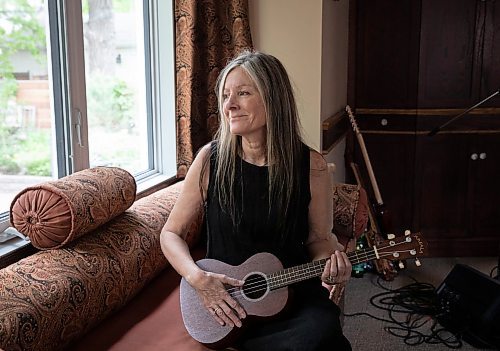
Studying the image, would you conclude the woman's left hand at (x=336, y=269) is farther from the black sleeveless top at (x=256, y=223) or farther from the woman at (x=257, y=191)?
the black sleeveless top at (x=256, y=223)

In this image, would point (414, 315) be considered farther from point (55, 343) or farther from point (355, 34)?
point (55, 343)

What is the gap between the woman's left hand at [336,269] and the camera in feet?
5.31

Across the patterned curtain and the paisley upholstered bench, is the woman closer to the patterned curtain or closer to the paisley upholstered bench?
the paisley upholstered bench

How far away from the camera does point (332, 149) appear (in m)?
3.25

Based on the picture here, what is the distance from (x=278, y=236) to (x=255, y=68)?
1.59ft

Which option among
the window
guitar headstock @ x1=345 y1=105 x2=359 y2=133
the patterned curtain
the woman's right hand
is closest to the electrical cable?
guitar headstock @ x1=345 y1=105 x2=359 y2=133

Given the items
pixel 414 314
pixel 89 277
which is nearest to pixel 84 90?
pixel 89 277

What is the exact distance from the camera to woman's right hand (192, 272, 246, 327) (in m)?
1.60

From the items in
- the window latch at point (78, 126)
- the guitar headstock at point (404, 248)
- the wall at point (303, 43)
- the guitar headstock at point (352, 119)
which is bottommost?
the guitar headstock at point (404, 248)

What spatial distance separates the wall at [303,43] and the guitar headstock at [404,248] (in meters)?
1.34

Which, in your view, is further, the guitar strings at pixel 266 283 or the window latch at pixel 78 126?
the window latch at pixel 78 126

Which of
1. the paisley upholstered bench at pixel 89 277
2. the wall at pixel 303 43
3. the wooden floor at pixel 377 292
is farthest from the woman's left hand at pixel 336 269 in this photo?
the wall at pixel 303 43

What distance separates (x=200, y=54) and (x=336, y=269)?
152 cm

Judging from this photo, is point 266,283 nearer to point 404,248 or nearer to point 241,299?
point 241,299
